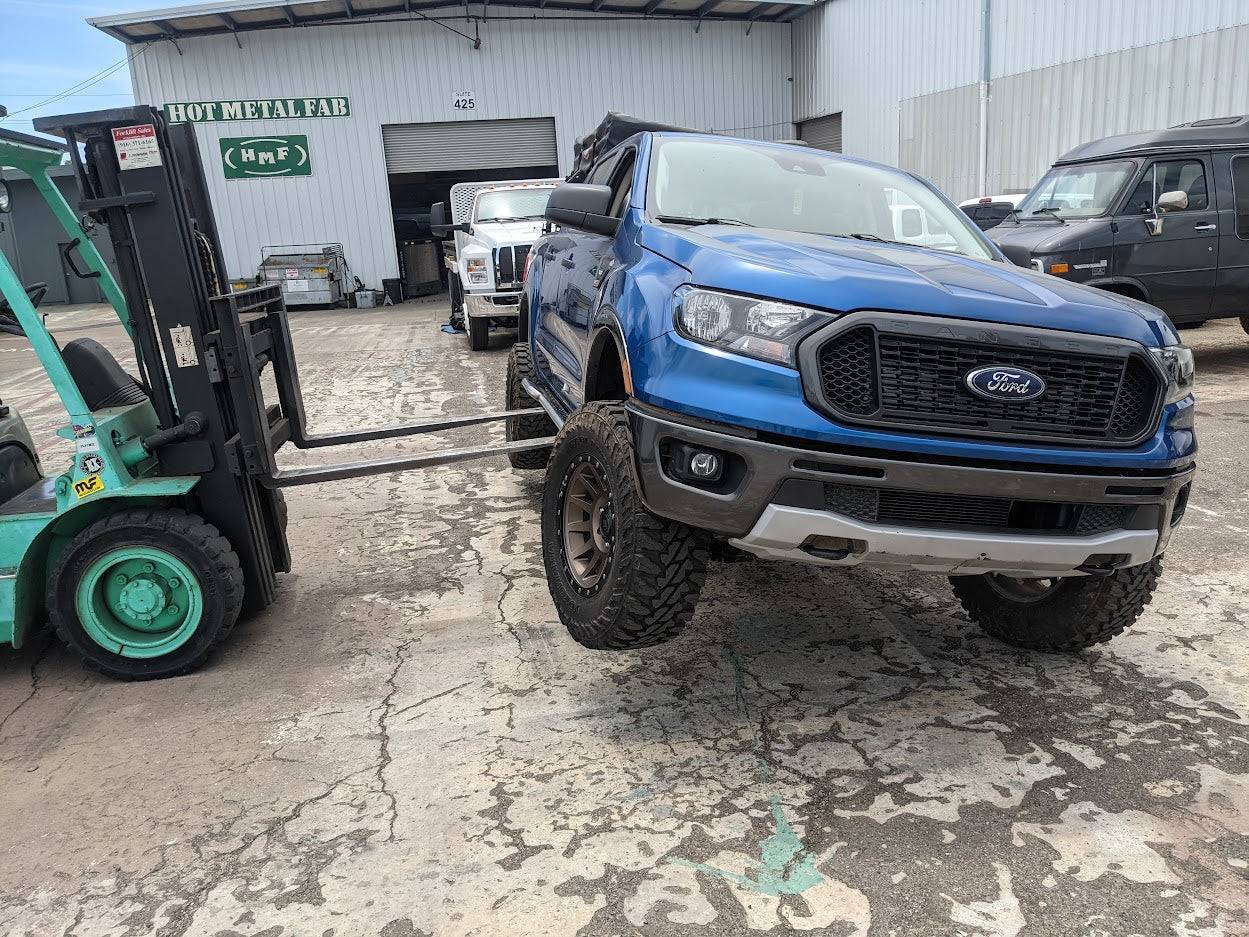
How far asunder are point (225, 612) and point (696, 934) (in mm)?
2398

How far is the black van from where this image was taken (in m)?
8.80

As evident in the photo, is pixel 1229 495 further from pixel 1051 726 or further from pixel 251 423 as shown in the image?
pixel 251 423

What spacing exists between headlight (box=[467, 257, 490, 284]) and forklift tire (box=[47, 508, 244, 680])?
874 centimetres

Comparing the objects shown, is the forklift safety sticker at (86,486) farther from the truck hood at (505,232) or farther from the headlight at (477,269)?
the headlight at (477,269)

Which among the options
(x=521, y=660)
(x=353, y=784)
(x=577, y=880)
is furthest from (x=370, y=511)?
(x=577, y=880)

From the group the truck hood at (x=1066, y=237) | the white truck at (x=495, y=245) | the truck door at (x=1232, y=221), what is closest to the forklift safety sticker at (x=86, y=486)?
the truck hood at (x=1066, y=237)

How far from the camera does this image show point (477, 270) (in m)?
12.1

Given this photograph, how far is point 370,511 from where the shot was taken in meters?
5.92

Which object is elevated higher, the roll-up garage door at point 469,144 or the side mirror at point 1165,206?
the roll-up garage door at point 469,144

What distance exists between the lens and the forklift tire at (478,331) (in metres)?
12.7

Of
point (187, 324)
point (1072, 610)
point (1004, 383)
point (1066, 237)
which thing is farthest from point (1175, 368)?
point (1066, 237)

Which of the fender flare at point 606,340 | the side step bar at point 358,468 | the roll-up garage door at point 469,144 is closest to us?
the fender flare at point 606,340

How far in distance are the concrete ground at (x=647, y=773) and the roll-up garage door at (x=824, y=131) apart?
787 inches

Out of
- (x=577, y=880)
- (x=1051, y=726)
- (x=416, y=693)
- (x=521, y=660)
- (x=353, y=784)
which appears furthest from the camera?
(x=521, y=660)
